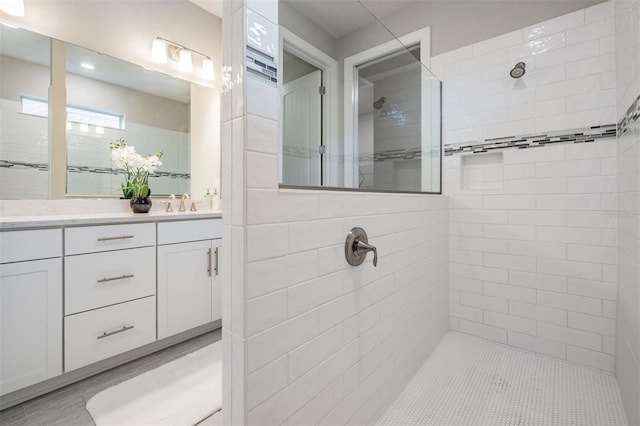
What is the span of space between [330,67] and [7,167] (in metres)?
1.97

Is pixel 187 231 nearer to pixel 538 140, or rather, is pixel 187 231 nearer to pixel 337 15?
pixel 337 15

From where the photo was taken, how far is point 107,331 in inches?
63.2

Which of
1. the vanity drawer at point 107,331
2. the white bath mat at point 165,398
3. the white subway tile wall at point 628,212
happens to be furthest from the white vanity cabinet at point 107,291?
the white subway tile wall at point 628,212

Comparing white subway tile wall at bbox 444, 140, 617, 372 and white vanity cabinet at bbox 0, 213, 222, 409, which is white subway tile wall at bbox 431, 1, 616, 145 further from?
white vanity cabinet at bbox 0, 213, 222, 409

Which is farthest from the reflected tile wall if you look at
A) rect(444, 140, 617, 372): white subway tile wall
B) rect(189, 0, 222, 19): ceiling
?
rect(444, 140, 617, 372): white subway tile wall

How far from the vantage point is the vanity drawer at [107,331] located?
149 cm

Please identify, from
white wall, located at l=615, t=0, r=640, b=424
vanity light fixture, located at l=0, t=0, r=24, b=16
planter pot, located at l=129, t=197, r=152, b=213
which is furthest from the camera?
planter pot, located at l=129, t=197, r=152, b=213

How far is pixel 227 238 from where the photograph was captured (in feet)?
2.61

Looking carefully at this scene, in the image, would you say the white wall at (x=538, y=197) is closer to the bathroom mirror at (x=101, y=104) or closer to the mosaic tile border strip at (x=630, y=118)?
the mosaic tile border strip at (x=630, y=118)

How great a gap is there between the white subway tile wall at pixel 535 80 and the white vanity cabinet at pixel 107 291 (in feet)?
7.63

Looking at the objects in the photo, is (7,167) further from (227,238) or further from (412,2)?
(412,2)

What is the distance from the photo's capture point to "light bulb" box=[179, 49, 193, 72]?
243 cm

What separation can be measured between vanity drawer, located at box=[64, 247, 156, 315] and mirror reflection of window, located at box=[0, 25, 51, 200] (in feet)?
2.05

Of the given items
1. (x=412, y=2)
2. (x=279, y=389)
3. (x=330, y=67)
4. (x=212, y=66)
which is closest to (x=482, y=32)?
Result: (x=412, y=2)
